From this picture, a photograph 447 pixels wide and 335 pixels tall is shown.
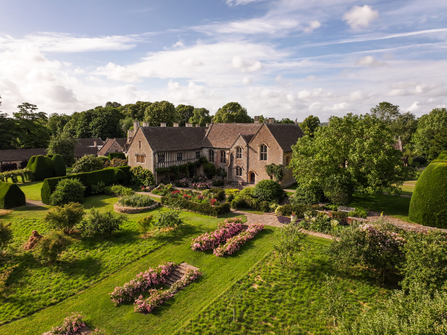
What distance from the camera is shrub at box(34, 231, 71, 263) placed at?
1766 cm

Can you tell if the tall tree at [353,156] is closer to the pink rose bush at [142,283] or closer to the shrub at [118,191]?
the pink rose bush at [142,283]

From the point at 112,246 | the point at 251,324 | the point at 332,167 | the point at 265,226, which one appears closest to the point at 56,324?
the point at 112,246

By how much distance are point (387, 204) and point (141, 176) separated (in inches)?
1285

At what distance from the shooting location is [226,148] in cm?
4378

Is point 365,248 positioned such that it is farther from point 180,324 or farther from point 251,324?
point 180,324

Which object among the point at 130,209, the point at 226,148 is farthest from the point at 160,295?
the point at 226,148

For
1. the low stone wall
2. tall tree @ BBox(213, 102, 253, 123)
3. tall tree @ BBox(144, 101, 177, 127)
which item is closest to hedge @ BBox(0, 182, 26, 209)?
the low stone wall

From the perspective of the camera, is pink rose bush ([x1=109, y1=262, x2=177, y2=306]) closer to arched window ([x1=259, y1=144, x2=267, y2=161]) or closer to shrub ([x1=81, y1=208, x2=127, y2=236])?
shrub ([x1=81, y1=208, x2=127, y2=236])

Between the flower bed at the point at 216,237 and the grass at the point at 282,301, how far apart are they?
4.09 m

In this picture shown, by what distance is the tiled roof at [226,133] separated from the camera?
44531 millimetres

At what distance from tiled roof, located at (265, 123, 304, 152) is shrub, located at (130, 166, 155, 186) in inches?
759

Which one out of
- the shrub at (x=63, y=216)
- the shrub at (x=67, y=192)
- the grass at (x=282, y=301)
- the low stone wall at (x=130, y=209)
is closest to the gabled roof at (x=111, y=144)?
the shrub at (x=67, y=192)

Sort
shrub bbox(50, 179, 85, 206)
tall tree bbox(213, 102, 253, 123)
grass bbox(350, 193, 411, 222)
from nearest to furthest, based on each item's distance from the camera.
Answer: grass bbox(350, 193, 411, 222) → shrub bbox(50, 179, 85, 206) → tall tree bbox(213, 102, 253, 123)

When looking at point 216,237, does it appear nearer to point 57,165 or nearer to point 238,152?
point 238,152
